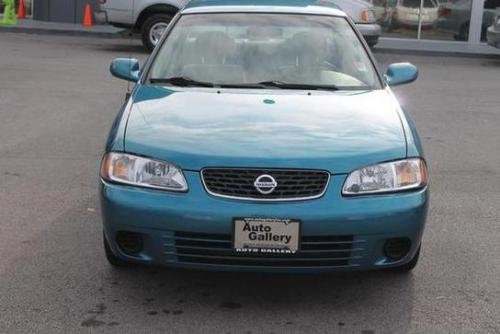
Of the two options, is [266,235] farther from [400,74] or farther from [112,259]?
[400,74]

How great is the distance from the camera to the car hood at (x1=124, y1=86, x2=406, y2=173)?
3781 mm

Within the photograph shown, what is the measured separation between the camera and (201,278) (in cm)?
436

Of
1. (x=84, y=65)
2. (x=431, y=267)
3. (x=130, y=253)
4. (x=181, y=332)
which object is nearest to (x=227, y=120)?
(x=130, y=253)

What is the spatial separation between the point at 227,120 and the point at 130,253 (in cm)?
88

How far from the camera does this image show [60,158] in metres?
7.03

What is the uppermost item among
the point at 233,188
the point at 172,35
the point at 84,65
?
the point at 172,35

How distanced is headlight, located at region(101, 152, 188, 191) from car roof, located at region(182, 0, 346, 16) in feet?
6.38

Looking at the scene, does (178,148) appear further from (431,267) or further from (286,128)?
(431,267)

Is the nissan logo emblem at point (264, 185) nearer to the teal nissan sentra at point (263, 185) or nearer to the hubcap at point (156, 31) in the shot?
the teal nissan sentra at point (263, 185)

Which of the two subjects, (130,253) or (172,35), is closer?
(130,253)

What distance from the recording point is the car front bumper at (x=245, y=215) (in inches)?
144

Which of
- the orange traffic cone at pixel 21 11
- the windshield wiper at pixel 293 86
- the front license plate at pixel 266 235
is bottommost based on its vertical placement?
the orange traffic cone at pixel 21 11

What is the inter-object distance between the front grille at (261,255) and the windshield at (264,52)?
142 cm

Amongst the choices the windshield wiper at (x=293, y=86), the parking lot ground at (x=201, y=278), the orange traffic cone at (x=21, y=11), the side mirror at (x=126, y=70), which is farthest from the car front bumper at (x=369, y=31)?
the windshield wiper at (x=293, y=86)
